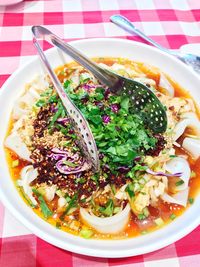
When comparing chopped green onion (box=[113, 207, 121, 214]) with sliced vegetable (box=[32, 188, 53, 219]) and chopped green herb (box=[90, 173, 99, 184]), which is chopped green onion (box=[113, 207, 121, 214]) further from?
sliced vegetable (box=[32, 188, 53, 219])

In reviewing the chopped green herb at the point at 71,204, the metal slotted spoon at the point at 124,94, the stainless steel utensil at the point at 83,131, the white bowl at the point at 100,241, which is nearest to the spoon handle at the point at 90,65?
the metal slotted spoon at the point at 124,94

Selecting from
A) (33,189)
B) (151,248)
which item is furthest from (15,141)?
(151,248)

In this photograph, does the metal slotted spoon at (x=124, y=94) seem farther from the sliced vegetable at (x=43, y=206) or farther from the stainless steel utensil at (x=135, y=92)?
the sliced vegetable at (x=43, y=206)

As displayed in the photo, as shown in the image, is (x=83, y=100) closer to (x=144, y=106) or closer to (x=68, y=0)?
(x=144, y=106)

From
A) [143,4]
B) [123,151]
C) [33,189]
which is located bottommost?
[33,189]

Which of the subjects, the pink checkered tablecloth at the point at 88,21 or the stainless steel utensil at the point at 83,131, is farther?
the pink checkered tablecloth at the point at 88,21

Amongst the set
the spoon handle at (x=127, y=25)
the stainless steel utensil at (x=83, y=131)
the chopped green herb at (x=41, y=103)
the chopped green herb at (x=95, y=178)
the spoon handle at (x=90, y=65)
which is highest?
the spoon handle at (x=127, y=25)
